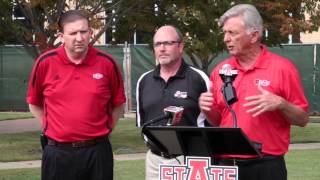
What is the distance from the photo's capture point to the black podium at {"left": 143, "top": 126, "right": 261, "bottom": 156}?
434 cm

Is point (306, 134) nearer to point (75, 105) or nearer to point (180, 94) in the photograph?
point (180, 94)

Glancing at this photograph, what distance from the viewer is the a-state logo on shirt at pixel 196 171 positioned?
4309mm

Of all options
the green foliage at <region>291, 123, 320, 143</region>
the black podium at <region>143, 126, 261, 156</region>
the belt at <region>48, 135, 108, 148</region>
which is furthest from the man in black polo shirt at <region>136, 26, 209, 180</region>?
the green foliage at <region>291, 123, 320, 143</region>

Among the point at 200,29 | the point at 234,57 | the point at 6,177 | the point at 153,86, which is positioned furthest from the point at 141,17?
the point at 234,57

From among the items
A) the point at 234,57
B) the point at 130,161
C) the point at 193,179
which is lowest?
the point at 130,161

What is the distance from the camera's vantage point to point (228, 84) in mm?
4602

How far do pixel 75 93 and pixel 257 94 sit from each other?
1.95 m

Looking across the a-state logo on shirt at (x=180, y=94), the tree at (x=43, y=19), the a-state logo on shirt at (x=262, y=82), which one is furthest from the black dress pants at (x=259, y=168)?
the tree at (x=43, y=19)

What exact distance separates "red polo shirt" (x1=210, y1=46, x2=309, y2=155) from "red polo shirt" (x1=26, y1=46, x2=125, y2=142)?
1.58m

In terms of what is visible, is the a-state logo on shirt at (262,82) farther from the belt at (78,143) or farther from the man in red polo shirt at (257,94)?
the belt at (78,143)

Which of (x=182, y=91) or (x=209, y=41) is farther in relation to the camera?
(x=209, y=41)

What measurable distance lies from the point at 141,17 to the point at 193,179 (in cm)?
1047

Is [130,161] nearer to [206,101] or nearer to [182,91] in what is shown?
[182,91]

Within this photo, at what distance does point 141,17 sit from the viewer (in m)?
14.6
